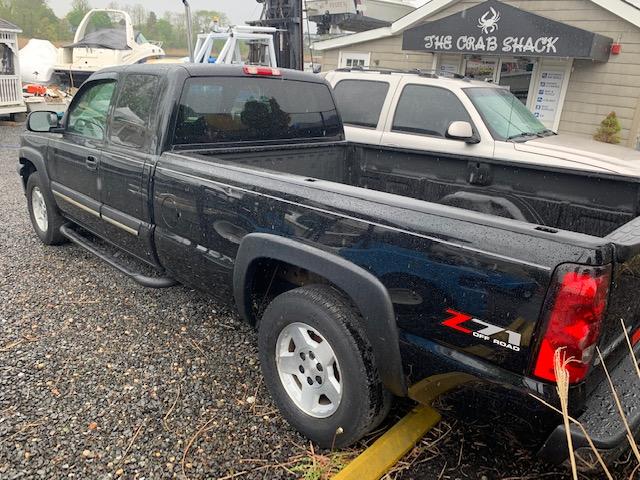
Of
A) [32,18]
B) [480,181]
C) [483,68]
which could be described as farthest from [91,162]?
[32,18]

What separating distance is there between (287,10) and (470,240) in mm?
8695

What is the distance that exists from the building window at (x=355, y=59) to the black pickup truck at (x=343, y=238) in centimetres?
949

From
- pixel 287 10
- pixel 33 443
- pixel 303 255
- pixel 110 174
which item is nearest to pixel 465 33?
pixel 287 10

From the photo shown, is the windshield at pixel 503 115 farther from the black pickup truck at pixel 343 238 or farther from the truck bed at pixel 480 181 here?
the black pickup truck at pixel 343 238

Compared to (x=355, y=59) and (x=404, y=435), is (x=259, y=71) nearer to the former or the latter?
(x=404, y=435)

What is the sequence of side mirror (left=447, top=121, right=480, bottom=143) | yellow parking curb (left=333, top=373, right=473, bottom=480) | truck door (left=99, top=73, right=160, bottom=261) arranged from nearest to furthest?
1. yellow parking curb (left=333, top=373, right=473, bottom=480)
2. truck door (left=99, top=73, right=160, bottom=261)
3. side mirror (left=447, top=121, right=480, bottom=143)

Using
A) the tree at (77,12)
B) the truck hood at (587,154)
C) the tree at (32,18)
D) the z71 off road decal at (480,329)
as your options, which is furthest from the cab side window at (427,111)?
the tree at (77,12)

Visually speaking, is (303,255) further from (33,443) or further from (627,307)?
(33,443)

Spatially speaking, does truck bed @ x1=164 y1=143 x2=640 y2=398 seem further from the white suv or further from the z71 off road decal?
the white suv

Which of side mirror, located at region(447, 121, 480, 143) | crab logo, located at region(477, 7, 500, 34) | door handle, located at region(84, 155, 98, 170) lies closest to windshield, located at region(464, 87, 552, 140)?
side mirror, located at region(447, 121, 480, 143)

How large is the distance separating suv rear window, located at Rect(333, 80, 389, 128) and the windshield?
1.07 m

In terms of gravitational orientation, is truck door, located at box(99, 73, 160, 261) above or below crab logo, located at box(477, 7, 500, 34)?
below

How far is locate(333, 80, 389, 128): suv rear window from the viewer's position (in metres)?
6.32

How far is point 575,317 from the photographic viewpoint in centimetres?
165
